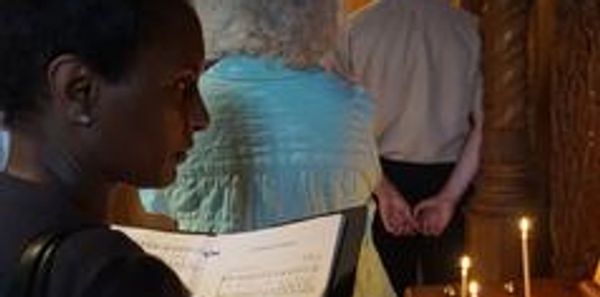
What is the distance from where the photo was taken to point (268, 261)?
1170 millimetres

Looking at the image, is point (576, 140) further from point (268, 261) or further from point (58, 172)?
point (58, 172)

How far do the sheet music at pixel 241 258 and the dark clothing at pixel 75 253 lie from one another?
42 centimetres

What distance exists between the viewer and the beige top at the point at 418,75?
260 centimetres

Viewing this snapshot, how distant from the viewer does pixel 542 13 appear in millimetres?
1948

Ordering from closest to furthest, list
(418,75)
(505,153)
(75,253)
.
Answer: (75,253) < (505,153) < (418,75)

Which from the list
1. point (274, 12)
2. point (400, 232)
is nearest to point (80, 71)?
point (274, 12)

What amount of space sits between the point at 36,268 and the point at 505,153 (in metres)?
1.39

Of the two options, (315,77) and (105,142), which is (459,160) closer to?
(315,77)

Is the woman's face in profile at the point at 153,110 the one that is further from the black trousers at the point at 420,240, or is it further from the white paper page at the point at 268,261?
the black trousers at the point at 420,240

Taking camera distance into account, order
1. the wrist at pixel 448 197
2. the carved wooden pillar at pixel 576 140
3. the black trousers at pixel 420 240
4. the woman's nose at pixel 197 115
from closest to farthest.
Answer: the woman's nose at pixel 197 115, the carved wooden pillar at pixel 576 140, the wrist at pixel 448 197, the black trousers at pixel 420 240

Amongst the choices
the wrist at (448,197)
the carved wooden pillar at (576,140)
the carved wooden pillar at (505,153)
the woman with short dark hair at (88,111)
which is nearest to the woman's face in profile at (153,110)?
the woman with short dark hair at (88,111)

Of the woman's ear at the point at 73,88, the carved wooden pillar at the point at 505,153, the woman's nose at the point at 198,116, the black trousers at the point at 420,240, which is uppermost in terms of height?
the woman's ear at the point at 73,88

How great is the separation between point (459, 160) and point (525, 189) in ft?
2.03

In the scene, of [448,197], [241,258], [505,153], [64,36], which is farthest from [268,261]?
[448,197]
